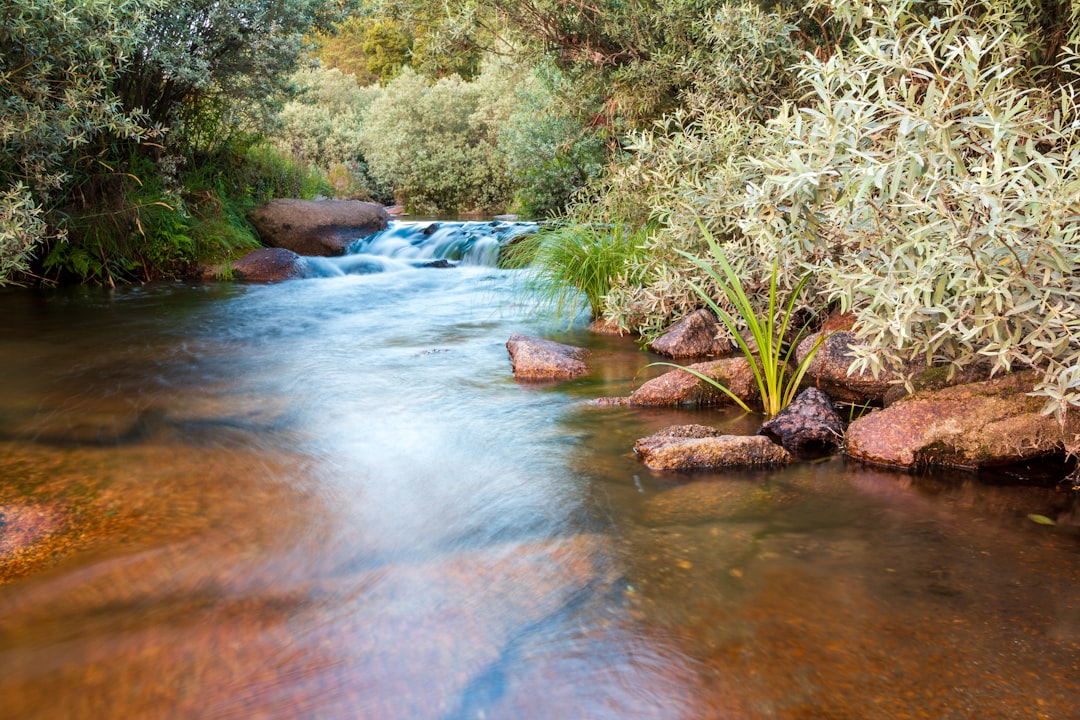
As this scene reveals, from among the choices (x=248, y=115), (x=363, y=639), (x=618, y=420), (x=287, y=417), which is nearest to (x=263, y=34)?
(x=248, y=115)

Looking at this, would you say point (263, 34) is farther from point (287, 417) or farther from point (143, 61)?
point (287, 417)

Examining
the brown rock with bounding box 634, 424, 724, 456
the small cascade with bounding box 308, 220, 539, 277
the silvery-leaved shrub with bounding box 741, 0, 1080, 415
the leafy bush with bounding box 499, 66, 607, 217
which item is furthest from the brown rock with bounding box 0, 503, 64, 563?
the leafy bush with bounding box 499, 66, 607, 217

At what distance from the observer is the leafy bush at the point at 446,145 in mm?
24656

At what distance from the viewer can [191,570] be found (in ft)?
9.73

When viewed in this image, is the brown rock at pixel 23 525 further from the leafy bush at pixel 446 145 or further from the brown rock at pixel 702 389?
the leafy bush at pixel 446 145

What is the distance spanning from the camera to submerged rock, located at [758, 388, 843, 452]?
4.34m

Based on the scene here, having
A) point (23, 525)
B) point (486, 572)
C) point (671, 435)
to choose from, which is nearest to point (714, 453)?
point (671, 435)

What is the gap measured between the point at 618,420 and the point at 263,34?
960cm

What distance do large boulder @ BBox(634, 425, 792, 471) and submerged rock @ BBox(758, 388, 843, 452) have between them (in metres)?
0.26

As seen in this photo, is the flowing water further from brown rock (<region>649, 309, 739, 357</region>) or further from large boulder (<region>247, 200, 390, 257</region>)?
large boulder (<region>247, 200, 390, 257</region>)

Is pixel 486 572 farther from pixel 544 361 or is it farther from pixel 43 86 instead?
pixel 43 86

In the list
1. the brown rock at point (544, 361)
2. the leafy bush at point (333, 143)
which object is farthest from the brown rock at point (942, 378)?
the leafy bush at point (333, 143)

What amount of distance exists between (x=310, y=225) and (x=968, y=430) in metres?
12.2

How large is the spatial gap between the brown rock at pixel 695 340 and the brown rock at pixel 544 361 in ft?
2.65
